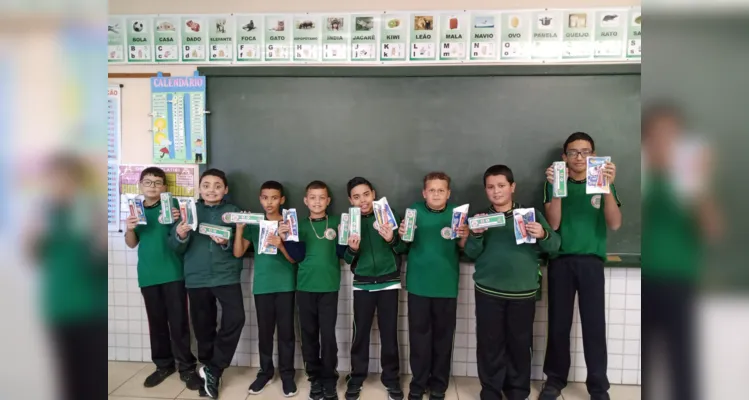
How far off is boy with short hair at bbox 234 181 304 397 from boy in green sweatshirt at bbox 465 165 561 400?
3.73 ft

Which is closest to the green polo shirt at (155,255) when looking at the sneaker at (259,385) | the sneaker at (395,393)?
the sneaker at (259,385)

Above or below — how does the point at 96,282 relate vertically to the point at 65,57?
below

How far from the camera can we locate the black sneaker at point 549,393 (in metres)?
2.46

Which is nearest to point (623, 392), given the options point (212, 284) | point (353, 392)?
point (353, 392)

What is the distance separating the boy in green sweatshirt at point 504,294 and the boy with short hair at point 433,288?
152mm

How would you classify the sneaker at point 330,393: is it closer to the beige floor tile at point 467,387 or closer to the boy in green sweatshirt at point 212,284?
the boy in green sweatshirt at point 212,284

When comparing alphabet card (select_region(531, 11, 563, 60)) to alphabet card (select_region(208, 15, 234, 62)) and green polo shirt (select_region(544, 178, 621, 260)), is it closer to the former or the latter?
green polo shirt (select_region(544, 178, 621, 260))

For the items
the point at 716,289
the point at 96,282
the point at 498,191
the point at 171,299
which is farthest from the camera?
the point at 171,299

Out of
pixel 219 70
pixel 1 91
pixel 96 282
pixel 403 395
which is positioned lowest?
pixel 403 395

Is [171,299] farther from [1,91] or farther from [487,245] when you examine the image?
[1,91]

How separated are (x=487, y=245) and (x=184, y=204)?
1830mm

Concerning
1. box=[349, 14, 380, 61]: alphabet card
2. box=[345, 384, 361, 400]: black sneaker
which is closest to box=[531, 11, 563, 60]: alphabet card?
box=[349, 14, 380, 61]: alphabet card

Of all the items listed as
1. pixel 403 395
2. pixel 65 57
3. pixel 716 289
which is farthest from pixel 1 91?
pixel 403 395

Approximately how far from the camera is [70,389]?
0.41 meters
